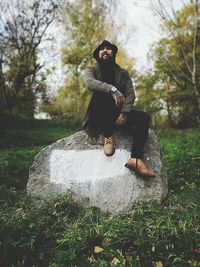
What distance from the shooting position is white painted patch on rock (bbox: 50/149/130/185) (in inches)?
182

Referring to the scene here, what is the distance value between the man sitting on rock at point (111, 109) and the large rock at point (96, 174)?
0.56 ft

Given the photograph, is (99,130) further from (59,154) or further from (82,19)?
(82,19)

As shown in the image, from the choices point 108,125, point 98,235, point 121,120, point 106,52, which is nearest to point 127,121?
point 121,120

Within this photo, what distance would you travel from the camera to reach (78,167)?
4.79 meters

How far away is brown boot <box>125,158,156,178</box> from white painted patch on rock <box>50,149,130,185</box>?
186mm

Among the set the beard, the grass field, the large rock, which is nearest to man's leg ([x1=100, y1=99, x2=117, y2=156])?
the large rock

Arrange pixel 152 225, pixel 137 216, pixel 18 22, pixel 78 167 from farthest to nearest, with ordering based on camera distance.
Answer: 1. pixel 18 22
2. pixel 78 167
3. pixel 137 216
4. pixel 152 225

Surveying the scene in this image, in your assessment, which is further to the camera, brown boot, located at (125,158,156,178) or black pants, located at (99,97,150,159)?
black pants, located at (99,97,150,159)

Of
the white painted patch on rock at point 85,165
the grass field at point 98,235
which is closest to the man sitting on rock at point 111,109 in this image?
the white painted patch on rock at point 85,165

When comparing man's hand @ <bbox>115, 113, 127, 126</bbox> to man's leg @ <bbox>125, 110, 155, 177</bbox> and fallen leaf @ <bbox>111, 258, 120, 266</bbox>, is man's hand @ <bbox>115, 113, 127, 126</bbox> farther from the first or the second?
fallen leaf @ <bbox>111, 258, 120, 266</bbox>

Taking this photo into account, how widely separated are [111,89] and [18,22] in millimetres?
12537

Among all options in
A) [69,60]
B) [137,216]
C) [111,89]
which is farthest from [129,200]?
[69,60]

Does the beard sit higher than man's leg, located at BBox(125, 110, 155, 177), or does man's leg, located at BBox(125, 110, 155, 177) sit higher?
the beard

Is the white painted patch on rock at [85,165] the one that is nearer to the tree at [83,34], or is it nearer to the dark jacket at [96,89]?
the dark jacket at [96,89]
